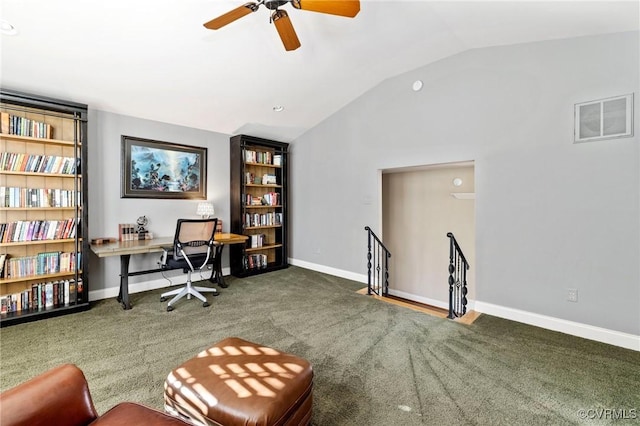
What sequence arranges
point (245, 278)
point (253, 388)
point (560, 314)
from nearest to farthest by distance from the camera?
point (253, 388)
point (560, 314)
point (245, 278)

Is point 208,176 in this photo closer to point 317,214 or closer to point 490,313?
point 317,214

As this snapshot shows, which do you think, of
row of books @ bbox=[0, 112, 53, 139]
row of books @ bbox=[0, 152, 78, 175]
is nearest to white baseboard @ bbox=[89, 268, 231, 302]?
row of books @ bbox=[0, 152, 78, 175]

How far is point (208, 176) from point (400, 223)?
12.1 ft

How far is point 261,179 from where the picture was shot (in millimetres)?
5469

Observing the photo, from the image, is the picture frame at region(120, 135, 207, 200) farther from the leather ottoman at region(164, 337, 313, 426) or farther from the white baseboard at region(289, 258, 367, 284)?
the leather ottoman at region(164, 337, 313, 426)

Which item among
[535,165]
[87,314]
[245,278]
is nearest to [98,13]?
[87,314]

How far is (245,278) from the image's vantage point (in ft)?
15.9

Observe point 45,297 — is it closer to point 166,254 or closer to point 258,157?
point 166,254

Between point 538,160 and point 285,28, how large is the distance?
112 inches

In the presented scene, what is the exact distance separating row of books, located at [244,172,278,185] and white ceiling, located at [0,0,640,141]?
1212mm

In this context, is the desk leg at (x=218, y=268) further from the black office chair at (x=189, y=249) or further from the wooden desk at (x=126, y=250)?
the black office chair at (x=189, y=249)

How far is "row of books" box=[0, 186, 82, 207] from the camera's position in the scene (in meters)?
3.06

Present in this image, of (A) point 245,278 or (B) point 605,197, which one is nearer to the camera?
(B) point 605,197

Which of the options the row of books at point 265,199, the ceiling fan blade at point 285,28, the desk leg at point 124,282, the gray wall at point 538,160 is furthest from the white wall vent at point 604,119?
the desk leg at point 124,282
